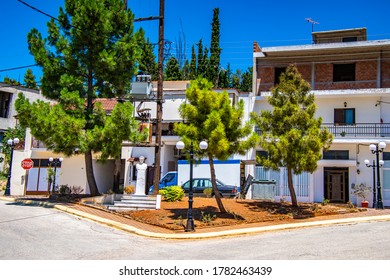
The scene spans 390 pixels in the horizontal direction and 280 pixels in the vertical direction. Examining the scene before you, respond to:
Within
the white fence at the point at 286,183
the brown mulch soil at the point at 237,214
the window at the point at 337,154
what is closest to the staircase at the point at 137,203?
the brown mulch soil at the point at 237,214

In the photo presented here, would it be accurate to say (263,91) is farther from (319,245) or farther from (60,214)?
(319,245)

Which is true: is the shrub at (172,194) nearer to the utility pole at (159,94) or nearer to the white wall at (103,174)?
the utility pole at (159,94)

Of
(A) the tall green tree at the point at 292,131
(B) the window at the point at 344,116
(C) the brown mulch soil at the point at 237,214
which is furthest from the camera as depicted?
(B) the window at the point at 344,116

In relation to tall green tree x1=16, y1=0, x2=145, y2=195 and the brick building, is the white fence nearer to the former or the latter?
the brick building

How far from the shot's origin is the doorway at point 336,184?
2809 cm

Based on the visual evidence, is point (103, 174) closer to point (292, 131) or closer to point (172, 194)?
point (172, 194)

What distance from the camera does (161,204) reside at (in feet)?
66.8

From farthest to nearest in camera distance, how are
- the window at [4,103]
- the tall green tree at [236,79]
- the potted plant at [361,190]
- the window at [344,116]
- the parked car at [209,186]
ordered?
the tall green tree at [236,79] < the window at [4,103] < the window at [344,116] < the potted plant at [361,190] < the parked car at [209,186]

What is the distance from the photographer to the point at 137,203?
66.1 ft

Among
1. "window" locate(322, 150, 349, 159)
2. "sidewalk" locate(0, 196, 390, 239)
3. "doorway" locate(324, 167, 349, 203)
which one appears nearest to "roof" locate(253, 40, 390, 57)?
"window" locate(322, 150, 349, 159)

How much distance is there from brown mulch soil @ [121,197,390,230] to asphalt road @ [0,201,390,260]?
2119 millimetres

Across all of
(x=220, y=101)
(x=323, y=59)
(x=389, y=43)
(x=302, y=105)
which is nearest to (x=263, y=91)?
(x=323, y=59)

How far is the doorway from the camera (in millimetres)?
28094
